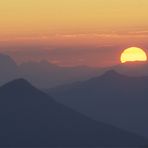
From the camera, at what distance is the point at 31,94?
19312 cm

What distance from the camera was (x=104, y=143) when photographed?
164 meters

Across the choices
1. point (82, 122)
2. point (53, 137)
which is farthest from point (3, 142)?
point (82, 122)

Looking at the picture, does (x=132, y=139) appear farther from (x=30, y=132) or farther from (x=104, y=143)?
(x=30, y=132)

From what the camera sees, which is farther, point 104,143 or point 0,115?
point 0,115

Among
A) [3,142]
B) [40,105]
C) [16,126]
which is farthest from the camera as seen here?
[40,105]

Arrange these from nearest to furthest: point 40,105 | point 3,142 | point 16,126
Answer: point 3,142 → point 16,126 → point 40,105

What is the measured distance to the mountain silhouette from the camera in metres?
165

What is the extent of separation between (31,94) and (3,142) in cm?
3054

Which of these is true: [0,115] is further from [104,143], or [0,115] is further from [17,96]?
[104,143]

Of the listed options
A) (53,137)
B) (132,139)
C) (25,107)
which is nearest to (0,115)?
(25,107)

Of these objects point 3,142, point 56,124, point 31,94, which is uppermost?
point 31,94

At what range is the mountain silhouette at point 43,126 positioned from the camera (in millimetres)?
164875

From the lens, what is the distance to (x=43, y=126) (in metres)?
179

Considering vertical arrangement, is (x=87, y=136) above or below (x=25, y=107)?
below
